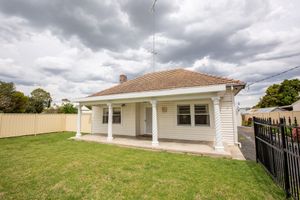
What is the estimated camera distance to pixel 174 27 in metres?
10.1

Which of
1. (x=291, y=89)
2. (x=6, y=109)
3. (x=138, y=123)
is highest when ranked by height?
(x=291, y=89)

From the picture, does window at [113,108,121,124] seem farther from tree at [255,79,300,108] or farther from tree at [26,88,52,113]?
tree at [255,79,300,108]

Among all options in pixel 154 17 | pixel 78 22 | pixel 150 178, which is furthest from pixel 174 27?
pixel 150 178

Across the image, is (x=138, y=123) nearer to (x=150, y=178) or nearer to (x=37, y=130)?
(x=150, y=178)

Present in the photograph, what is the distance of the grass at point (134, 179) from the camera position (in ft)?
10.4

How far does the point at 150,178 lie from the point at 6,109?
28234 millimetres

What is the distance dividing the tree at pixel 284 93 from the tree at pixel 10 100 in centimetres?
5174

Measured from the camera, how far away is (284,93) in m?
31.6

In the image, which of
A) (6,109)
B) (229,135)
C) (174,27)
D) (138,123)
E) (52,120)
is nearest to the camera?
(229,135)

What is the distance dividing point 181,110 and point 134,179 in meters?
6.14

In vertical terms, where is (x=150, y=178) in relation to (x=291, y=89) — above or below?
below

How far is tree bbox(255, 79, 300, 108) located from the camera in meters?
30.5

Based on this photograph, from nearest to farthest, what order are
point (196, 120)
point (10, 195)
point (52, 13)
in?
point (10, 195)
point (52, 13)
point (196, 120)

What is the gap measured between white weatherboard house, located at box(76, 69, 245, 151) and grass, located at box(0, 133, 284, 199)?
7.04 feet
